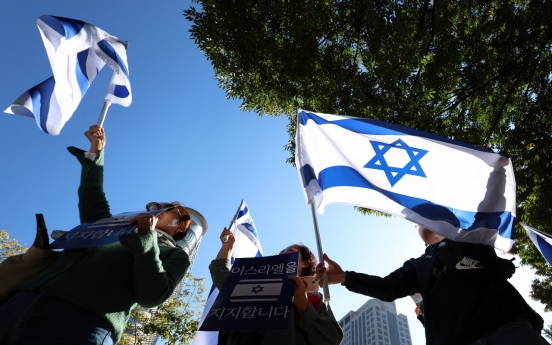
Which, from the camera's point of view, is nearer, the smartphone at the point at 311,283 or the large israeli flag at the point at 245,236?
the smartphone at the point at 311,283

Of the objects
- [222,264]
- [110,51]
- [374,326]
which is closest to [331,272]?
[222,264]

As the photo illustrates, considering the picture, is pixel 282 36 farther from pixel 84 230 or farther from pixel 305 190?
pixel 84 230

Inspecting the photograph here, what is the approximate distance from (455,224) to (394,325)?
85.0 m

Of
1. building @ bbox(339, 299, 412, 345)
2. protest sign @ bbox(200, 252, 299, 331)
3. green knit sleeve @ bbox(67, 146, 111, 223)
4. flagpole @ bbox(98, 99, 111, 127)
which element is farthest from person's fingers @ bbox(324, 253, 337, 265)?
building @ bbox(339, 299, 412, 345)

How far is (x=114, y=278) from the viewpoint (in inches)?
93.7

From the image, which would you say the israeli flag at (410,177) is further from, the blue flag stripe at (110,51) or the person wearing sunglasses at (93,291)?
the blue flag stripe at (110,51)

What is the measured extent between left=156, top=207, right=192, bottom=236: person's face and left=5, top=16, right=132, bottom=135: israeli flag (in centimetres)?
215

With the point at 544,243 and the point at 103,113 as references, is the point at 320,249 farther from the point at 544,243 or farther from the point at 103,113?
the point at 544,243

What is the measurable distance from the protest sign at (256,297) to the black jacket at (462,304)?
90cm

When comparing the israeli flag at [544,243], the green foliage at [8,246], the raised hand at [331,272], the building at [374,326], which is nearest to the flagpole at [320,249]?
the raised hand at [331,272]

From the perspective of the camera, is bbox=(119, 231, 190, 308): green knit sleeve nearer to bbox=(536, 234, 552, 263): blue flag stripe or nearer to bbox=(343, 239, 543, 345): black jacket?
bbox=(343, 239, 543, 345): black jacket

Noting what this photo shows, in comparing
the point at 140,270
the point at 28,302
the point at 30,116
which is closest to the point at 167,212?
the point at 140,270

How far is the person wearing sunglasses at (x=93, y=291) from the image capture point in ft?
6.65

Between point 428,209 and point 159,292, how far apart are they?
252cm
